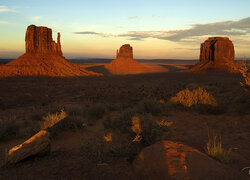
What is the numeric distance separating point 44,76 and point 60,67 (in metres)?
8.71

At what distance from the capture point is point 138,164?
11.7ft

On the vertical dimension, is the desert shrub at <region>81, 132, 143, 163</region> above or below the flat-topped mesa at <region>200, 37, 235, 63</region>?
below

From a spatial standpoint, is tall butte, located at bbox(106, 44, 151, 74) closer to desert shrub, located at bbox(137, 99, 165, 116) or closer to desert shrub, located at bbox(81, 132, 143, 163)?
desert shrub, located at bbox(137, 99, 165, 116)

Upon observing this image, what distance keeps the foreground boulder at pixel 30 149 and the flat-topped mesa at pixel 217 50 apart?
7466 centimetres

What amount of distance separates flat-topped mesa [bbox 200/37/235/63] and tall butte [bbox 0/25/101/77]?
156 feet

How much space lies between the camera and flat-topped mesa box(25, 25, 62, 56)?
5792cm

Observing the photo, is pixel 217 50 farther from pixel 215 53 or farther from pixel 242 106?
pixel 242 106

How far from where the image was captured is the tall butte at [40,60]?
48.0 m

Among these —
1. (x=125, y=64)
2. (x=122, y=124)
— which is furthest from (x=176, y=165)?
(x=125, y=64)

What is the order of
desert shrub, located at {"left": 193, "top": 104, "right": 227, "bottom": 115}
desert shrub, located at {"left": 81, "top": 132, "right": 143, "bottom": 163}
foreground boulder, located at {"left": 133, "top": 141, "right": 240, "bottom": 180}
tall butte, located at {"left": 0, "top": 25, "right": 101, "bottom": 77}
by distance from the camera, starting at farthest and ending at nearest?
1. tall butte, located at {"left": 0, "top": 25, "right": 101, "bottom": 77}
2. desert shrub, located at {"left": 193, "top": 104, "right": 227, "bottom": 115}
3. desert shrub, located at {"left": 81, "top": 132, "right": 143, "bottom": 163}
4. foreground boulder, located at {"left": 133, "top": 141, "right": 240, "bottom": 180}

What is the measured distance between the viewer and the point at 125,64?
10475cm

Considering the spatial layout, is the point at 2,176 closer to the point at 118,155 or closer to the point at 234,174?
the point at 118,155

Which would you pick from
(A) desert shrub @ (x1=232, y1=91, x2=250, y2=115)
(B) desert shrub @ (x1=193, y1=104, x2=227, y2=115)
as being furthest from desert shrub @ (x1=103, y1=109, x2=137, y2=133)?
(A) desert shrub @ (x1=232, y1=91, x2=250, y2=115)

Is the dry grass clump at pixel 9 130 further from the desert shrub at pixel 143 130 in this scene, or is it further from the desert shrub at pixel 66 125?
the desert shrub at pixel 143 130
